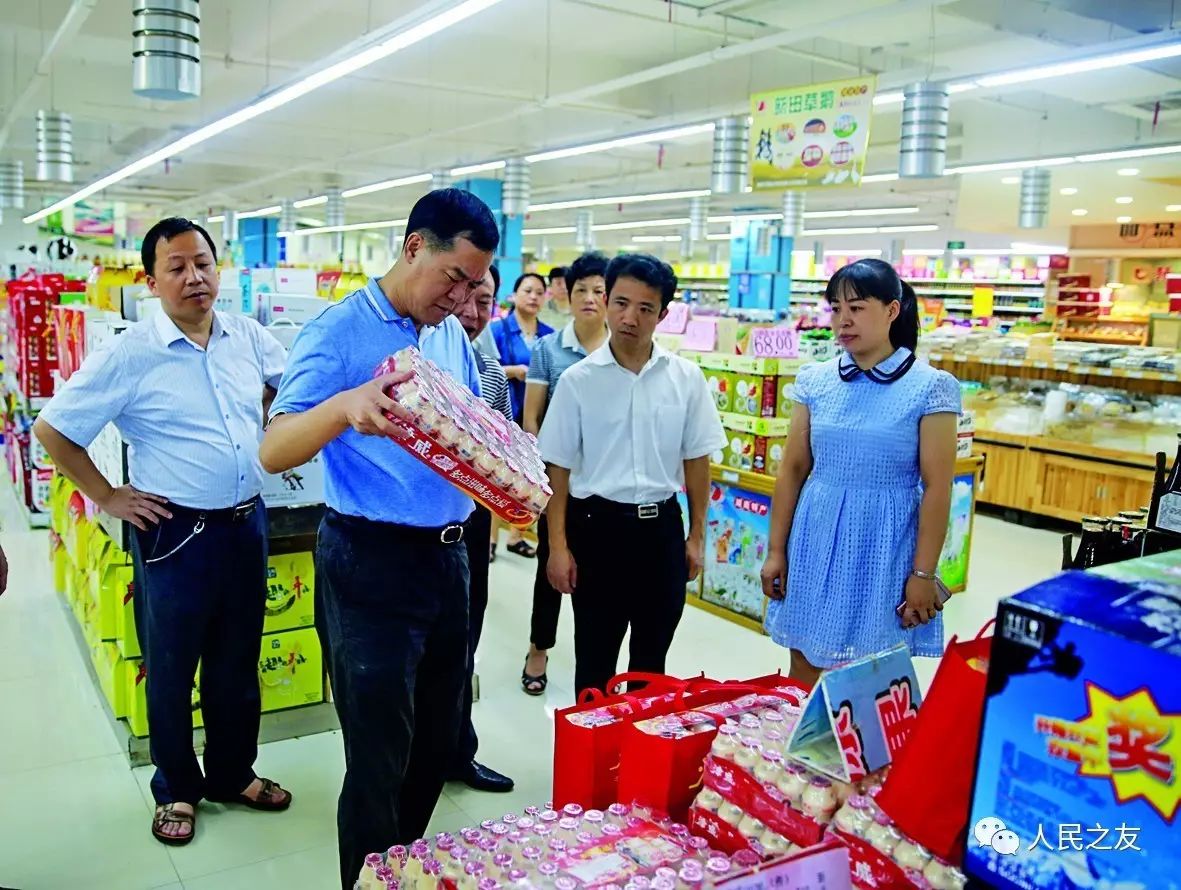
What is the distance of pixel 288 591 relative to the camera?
12.3ft

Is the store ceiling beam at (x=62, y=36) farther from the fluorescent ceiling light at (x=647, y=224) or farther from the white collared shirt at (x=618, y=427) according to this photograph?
the fluorescent ceiling light at (x=647, y=224)

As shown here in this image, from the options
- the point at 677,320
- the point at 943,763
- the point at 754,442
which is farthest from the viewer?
the point at 677,320

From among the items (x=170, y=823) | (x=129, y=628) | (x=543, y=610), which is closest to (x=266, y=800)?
(x=170, y=823)

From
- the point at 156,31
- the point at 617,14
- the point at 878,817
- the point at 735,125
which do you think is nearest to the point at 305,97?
the point at 617,14

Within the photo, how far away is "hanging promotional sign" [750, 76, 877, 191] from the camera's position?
7.93 meters

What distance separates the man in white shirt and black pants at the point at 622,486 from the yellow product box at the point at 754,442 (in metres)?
2.14

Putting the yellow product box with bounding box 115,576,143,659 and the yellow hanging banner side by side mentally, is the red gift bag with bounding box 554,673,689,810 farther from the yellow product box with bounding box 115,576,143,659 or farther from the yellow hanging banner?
the yellow hanging banner

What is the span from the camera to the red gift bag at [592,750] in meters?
1.83

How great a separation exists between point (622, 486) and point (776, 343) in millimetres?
2604

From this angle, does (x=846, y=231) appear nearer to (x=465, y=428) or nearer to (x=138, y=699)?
(x=138, y=699)

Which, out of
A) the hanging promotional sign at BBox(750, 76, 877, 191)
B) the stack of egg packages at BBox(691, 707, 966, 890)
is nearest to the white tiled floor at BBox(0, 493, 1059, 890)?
the stack of egg packages at BBox(691, 707, 966, 890)

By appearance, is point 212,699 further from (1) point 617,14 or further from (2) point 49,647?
(1) point 617,14

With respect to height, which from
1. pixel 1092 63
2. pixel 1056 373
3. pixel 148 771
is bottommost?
pixel 148 771

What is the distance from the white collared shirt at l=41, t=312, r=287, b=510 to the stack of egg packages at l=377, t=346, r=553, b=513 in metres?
1.31
